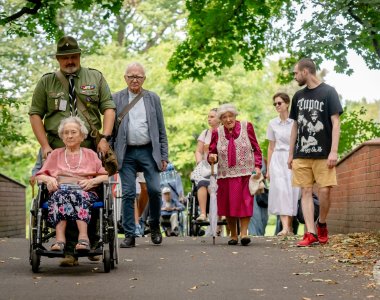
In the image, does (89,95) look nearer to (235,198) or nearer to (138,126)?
(138,126)

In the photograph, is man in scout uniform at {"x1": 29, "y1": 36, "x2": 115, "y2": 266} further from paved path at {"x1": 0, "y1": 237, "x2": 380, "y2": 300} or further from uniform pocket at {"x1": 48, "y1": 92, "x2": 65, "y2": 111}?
paved path at {"x1": 0, "y1": 237, "x2": 380, "y2": 300}

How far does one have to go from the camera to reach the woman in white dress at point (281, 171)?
15398 millimetres

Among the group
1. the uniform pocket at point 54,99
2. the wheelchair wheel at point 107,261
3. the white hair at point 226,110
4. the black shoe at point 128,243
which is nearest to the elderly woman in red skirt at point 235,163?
the white hair at point 226,110

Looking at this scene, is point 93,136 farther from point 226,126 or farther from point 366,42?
point 366,42

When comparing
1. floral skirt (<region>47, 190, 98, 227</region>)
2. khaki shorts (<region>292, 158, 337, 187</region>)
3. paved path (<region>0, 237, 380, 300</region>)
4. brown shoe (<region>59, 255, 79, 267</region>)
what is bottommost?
paved path (<region>0, 237, 380, 300</region>)

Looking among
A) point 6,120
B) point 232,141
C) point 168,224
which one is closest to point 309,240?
point 232,141

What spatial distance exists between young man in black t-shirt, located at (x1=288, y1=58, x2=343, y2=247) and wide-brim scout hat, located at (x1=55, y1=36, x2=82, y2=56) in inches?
131

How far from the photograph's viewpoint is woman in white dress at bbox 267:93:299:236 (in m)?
15.4

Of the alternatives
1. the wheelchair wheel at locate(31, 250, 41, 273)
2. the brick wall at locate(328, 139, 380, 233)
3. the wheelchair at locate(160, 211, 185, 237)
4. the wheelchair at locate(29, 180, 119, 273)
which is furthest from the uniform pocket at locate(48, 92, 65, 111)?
the wheelchair at locate(160, 211, 185, 237)

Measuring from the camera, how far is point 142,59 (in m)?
39.2

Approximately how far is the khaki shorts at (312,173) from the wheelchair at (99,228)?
3527 mm

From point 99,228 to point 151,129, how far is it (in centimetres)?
325

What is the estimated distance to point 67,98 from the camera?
9648 millimetres

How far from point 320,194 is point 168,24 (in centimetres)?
2999
